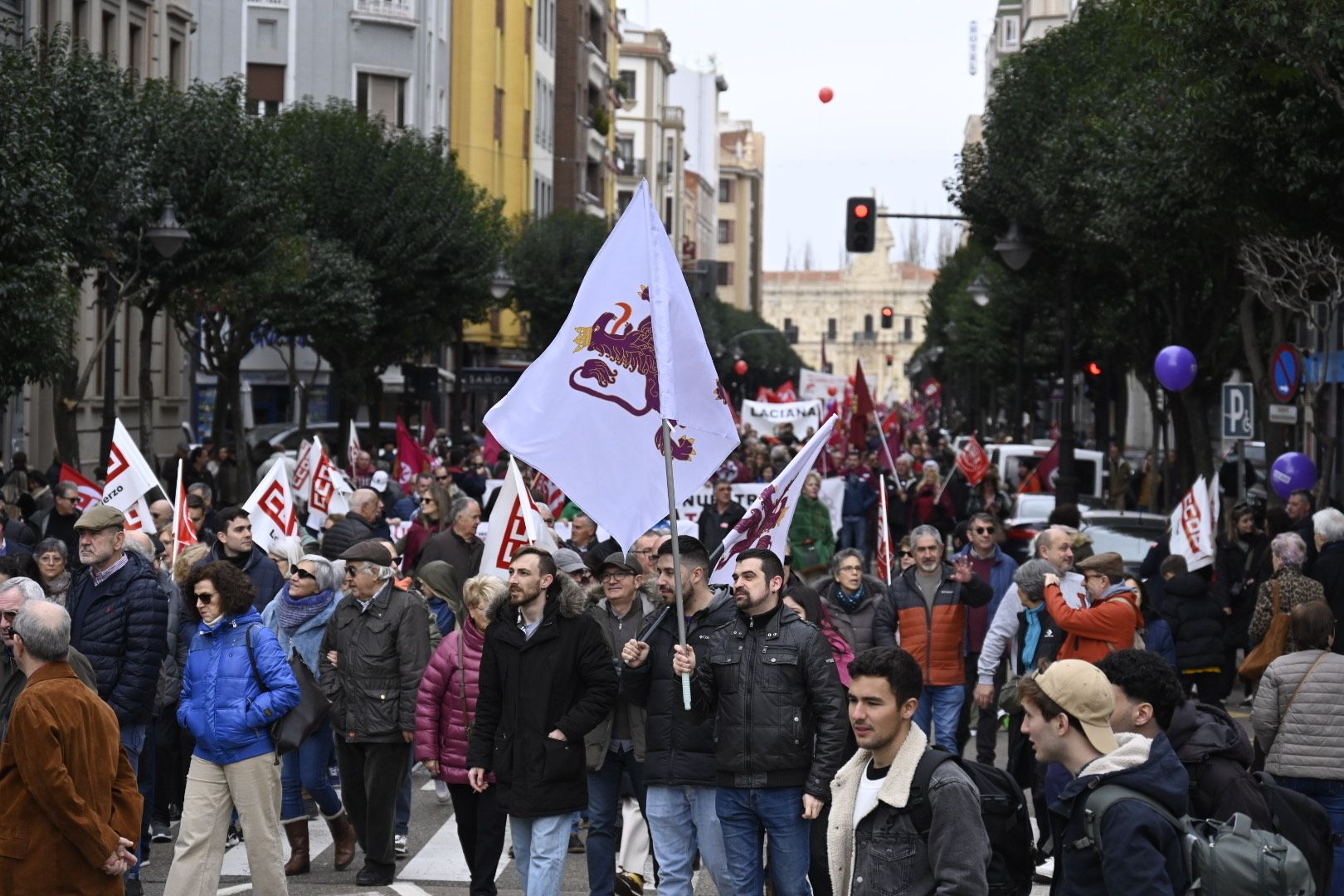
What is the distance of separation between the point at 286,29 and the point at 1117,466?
999 inches

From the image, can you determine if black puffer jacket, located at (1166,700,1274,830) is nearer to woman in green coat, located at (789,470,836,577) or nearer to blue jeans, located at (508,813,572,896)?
blue jeans, located at (508,813,572,896)

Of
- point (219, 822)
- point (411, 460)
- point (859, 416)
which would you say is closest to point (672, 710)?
point (219, 822)

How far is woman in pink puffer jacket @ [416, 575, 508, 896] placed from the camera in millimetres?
9297

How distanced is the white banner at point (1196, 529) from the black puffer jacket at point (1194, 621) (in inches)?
26.5

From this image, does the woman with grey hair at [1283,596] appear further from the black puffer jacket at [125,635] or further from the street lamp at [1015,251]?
the street lamp at [1015,251]

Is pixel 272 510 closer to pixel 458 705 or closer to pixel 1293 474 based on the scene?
Result: pixel 458 705

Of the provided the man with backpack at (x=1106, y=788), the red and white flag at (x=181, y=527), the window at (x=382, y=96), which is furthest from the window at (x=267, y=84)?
the man with backpack at (x=1106, y=788)

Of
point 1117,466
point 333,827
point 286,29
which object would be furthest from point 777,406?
point 333,827

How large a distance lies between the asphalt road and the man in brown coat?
2.64 m

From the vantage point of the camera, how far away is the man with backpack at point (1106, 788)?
4914 millimetres

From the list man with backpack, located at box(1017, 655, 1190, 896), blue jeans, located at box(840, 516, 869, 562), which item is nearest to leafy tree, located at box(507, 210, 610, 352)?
blue jeans, located at box(840, 516, 869, 562)

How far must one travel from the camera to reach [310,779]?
1026 cm

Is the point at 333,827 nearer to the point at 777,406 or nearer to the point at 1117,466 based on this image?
the point at 1117,466

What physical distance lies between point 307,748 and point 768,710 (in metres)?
3.58
